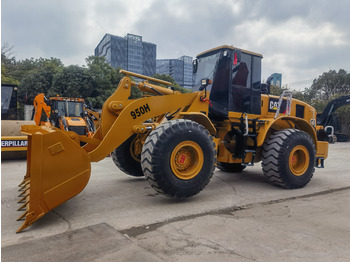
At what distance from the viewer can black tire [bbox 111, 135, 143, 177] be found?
A: 5.52 m

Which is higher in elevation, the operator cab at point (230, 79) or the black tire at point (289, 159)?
the operator cab at point (230, 79)

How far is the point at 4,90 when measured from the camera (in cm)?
1073

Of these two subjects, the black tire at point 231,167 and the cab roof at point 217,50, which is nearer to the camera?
the cab roof at point 217,50

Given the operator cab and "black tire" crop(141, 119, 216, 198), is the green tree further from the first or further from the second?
"black tire" crop(141, 119, 216, 198)

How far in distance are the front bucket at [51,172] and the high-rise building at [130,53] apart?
58.1 meters

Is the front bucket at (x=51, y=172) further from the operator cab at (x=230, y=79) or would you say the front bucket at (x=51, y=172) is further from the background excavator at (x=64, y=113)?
the background excavator at (x=64, y=113)

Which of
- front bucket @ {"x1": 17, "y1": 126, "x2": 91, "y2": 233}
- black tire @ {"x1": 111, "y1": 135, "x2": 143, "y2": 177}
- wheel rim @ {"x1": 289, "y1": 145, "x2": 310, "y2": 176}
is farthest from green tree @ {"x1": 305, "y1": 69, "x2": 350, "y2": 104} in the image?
front bucket @ {"x1": 17, "y1": 126, "x2": 91, "y2": 233}

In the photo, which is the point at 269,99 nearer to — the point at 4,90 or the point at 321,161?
the point at 321,161

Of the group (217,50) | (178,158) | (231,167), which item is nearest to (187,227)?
(178,158)

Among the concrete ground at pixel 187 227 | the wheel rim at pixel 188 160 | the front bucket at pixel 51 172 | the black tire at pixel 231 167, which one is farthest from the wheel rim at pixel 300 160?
the front bucket at pixel 51 172

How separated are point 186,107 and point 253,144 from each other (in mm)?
1689

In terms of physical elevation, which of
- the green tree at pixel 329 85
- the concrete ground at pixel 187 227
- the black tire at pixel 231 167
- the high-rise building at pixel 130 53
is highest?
the high-rise building at pixel 130 53

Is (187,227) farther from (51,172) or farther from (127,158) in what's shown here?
(127,158)

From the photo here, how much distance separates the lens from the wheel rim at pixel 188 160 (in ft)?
13.6
